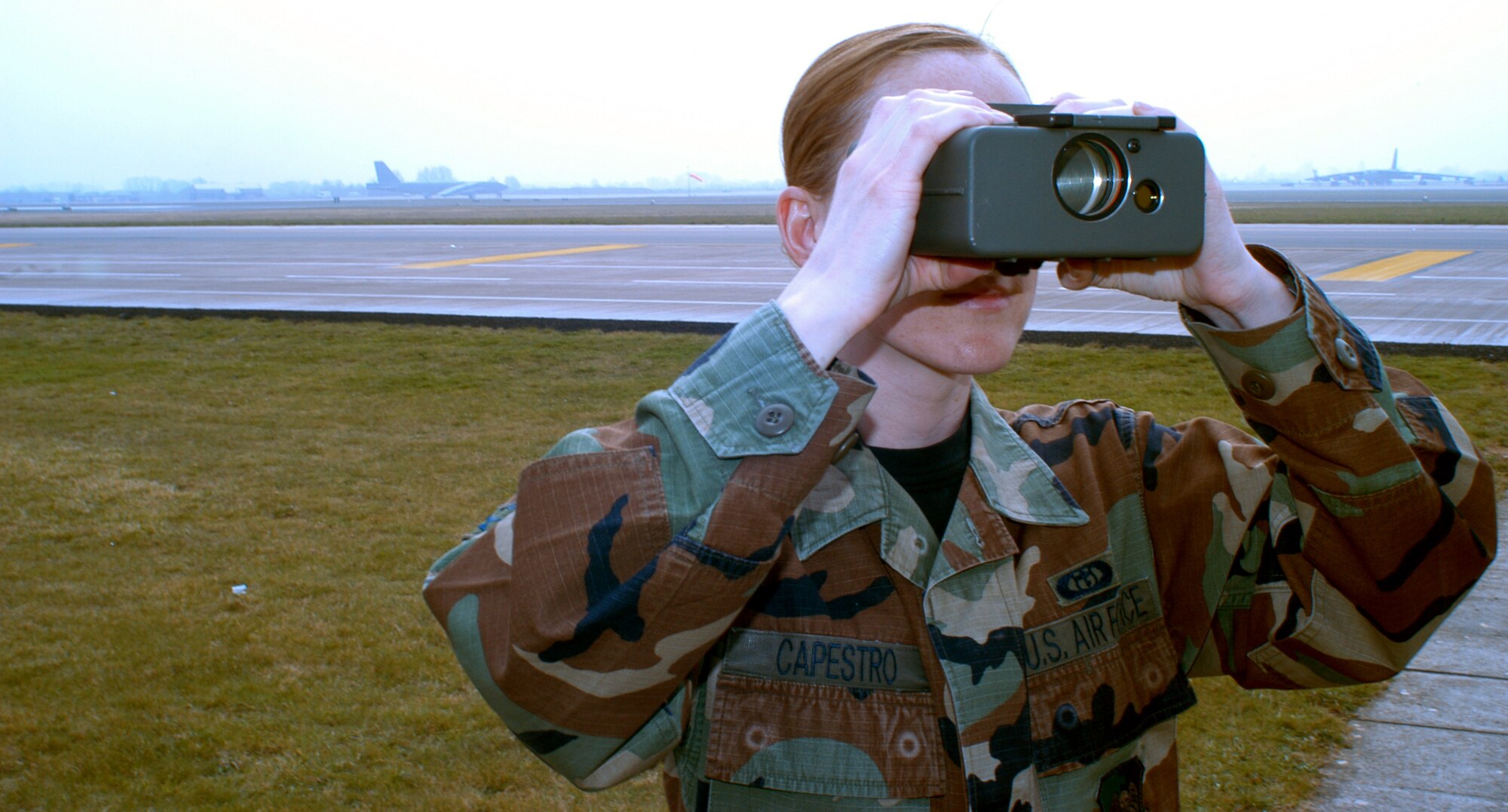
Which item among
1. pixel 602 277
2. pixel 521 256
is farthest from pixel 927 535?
pixel 521 256

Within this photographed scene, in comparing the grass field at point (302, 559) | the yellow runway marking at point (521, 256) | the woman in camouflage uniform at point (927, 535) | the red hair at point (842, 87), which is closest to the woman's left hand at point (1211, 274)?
the woman in camouflage uniform at point (927, 535)

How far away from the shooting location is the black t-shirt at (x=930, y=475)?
1.61 meters

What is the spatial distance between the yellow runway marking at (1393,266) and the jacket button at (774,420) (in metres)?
15.4

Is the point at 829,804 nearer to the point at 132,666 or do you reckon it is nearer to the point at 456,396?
the point at 132,666

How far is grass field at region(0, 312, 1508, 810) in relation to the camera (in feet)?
12.3

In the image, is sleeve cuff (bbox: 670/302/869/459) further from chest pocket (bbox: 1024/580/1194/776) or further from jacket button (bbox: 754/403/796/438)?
chest pocket (bbox: 1024/580/1194/776)

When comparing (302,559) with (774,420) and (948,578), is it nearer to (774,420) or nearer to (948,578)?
(948,578)

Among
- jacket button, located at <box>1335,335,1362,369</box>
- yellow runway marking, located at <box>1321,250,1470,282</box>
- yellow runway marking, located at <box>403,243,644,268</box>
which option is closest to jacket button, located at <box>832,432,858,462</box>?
jacket button, located at <box>1335,335,1362,369</box>

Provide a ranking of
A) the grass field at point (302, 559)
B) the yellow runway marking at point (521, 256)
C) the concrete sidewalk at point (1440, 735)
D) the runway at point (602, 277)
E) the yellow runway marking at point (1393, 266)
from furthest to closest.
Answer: the yellow runway marking at point (521, 256), the yellow runway marking at point (1393, 266), the runway at point (602, 277), the grass field at point (302, 559), the concrete sidewalk at point (1440, 735)

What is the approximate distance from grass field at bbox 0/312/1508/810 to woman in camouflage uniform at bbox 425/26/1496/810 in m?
2.28

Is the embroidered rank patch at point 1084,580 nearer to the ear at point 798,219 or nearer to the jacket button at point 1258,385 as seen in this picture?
the jacket button at point 1258,385

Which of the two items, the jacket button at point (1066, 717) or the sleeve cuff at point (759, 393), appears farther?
the jacket button at point (1066, 717)

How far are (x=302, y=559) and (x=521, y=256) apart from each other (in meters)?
17.3

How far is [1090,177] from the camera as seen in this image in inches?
52.2
